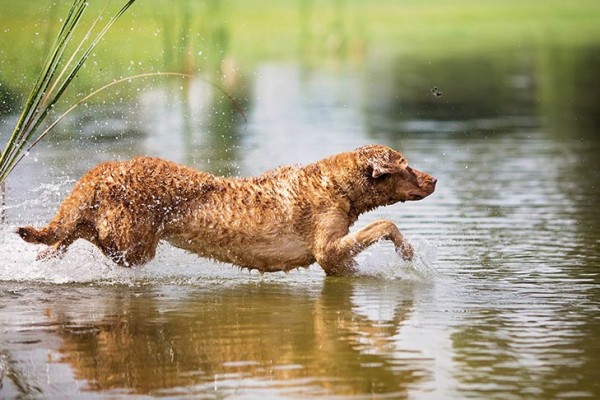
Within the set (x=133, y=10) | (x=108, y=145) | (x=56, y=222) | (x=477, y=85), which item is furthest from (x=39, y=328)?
(x=133, y=10)

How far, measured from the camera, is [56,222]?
9.70m

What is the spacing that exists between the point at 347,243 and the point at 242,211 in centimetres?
77

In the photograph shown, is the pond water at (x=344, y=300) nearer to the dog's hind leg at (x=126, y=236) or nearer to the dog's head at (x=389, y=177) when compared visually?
the dog's hind leg at (x=126, y=236)

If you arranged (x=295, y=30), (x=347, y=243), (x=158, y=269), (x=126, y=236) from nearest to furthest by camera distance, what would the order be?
(x=126, y=236)
(x=347, y=243)
(x=158, y=269)
(x=295, y=30)

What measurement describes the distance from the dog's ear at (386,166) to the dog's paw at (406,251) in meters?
0.51

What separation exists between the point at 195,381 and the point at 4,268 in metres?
3.28

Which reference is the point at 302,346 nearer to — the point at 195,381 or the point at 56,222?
the point at 195,381

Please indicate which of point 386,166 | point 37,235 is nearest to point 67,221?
point 37,235

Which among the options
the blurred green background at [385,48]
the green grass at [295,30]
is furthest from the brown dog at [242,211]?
the green grass at [295,30]

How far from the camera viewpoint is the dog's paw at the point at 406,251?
998 cm

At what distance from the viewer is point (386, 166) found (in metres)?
9.99

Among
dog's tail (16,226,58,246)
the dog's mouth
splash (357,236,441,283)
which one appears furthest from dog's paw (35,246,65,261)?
the dog's mouth

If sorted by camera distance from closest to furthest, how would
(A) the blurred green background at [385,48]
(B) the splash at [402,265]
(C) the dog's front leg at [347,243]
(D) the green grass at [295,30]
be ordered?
1. (C) the dog's front leg at [347,243]
2. (B) the splash at [402,265]
3. (A) the blurred green background at [385,48]
4. (D) the green grass at [295,30]

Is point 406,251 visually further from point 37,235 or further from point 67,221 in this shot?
point 37,235
